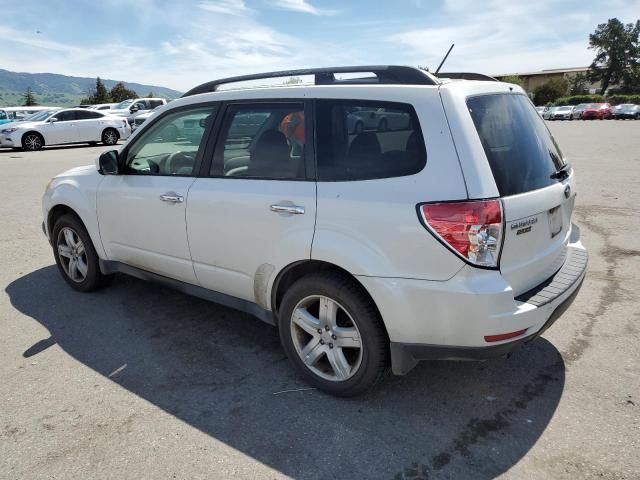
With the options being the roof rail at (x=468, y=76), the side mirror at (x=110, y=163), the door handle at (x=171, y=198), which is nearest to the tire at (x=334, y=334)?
the door handle at (x=171, y=198)

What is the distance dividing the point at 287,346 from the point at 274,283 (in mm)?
421

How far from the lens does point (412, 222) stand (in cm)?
253

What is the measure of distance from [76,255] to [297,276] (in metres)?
2.64

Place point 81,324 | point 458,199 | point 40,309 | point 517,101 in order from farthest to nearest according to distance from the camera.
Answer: point 40,309 < point 81,324 < point 517,101 < point 458,199

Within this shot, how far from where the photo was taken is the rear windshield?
2617 mm

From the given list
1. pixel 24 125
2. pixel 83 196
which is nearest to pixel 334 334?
pixel 83 196

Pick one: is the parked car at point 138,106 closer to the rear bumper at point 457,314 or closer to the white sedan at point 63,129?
the white sedan at point 63,129

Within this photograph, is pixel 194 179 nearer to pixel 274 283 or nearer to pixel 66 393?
pixel 274 283

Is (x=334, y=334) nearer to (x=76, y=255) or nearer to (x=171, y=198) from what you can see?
(x=171, y=198)

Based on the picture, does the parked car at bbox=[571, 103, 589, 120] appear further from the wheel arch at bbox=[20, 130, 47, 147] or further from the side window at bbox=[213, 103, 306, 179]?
the side window at bbox=[213, 103, 306, 179]

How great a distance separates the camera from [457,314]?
2.52 m

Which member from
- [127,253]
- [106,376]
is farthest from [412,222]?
[127,253]

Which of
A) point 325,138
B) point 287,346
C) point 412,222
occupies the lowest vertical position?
point 287,346

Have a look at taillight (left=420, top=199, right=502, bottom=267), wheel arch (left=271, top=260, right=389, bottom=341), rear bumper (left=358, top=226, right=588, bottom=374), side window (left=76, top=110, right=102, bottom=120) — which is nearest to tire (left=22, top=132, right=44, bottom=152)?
side window (left=76, top=110, right=102, bottom=120)
